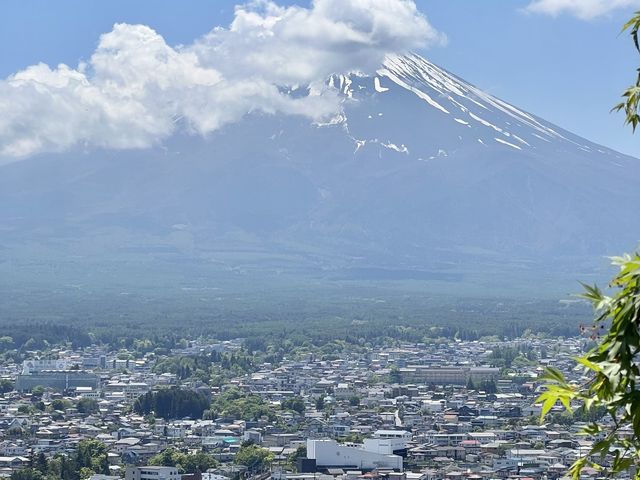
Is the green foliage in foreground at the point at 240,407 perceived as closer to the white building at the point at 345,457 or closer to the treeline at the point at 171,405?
the treeline at the point at 171,405

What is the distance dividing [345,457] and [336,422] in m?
10.5

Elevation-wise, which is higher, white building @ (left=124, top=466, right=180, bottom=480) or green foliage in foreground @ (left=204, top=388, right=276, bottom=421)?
green foliage in foreground @ (left=204, top=388, right=276, bottom=421)

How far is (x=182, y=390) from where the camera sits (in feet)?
198

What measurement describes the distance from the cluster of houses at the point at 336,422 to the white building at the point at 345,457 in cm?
4

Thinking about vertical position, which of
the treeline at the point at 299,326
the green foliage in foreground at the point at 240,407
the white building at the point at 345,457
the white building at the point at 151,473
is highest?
the treeline at the point at 299,326

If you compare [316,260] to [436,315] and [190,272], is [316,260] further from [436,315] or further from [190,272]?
[436,315]

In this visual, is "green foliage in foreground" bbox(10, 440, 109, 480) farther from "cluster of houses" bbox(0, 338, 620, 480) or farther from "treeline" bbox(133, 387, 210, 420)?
"treeline" bbox(133, 387, 210, 420)

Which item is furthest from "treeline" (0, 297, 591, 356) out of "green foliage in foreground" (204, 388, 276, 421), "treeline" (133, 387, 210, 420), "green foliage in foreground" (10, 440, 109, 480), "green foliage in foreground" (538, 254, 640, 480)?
"green foliage in foreground" (538, 254, 640, 480)

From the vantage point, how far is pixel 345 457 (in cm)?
4372

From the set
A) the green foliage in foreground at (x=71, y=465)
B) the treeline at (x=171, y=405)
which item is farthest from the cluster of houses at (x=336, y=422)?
the treeline at (x=171, y=405)

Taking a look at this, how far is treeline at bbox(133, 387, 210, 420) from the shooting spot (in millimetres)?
57938

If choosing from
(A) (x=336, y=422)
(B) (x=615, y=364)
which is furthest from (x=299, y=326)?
(B) (x=615, y=364)

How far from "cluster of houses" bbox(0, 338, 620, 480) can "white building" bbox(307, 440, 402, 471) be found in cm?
4

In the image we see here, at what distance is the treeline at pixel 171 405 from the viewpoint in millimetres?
57938
